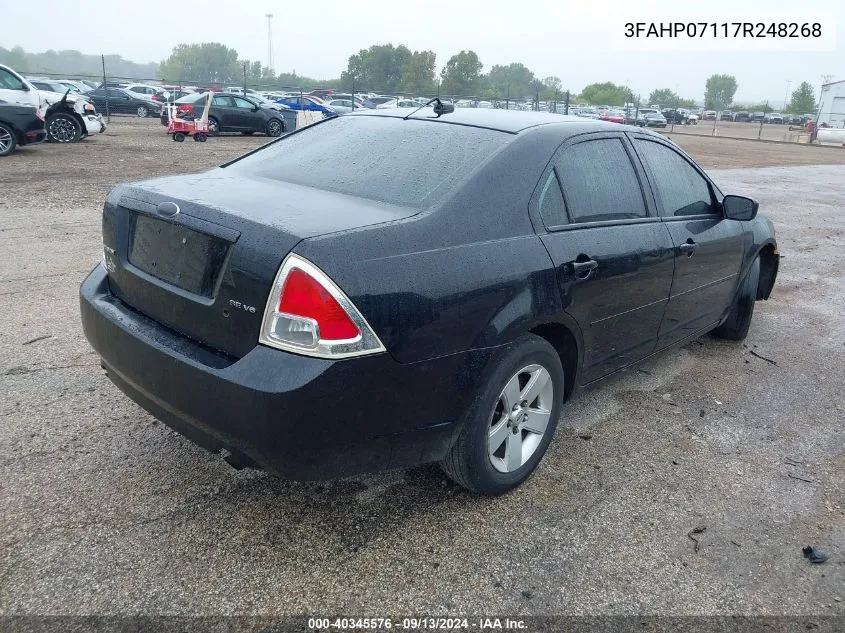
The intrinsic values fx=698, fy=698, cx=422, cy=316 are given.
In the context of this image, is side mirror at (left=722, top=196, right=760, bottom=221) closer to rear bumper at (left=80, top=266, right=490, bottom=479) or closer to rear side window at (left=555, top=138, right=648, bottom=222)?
rear side window at (left=555, top=138, right=648, bottom=222)

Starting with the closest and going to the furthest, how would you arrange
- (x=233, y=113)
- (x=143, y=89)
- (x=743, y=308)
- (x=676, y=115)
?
(x=743, y=308) < (x=233, y=113) < (x=143, y=89) < (x=676, y=115)

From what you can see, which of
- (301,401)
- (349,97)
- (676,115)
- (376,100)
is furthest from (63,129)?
(676,115)

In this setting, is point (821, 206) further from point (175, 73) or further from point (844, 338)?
point (175, 73)

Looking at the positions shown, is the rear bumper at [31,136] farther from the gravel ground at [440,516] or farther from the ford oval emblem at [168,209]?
the ford oval emblem at [168,209]

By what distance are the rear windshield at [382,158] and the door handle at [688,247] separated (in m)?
1.33

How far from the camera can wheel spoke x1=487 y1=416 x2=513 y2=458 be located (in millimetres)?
2895

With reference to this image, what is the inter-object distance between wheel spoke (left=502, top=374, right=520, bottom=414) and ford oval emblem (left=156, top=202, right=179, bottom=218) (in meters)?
1.46

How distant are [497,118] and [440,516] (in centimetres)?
193

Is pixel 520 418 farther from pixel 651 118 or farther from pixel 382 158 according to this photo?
pixel 651 118

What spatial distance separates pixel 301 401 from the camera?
2.25 metres

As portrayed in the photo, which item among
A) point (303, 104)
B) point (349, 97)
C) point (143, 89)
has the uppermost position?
point (349, 97)

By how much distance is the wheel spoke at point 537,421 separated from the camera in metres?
3.09

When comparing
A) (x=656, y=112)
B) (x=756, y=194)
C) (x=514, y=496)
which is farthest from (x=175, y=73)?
(x=514, y=496)

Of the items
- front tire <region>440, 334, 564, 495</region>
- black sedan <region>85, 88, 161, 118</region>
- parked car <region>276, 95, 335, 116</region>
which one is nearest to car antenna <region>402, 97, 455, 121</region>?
front tire <region>440, 334, 564, 495</region>
